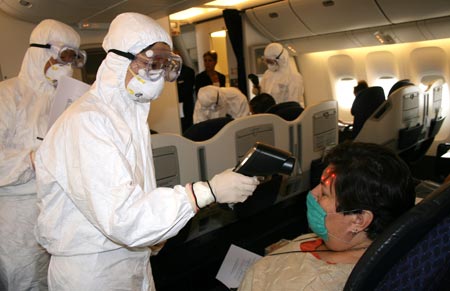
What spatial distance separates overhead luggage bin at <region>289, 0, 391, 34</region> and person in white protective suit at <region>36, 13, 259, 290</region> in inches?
189

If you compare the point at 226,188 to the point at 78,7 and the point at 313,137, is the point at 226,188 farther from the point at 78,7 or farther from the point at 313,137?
the point at 78,7

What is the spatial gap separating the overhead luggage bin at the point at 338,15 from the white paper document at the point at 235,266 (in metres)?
4.50

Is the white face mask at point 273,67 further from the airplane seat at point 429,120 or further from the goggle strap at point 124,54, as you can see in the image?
the goggle strap at point 124,54

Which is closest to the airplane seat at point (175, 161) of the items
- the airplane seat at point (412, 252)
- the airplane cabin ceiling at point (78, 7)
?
the airplane cabin ceiling at point (78, 7)

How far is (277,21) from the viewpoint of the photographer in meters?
6.93

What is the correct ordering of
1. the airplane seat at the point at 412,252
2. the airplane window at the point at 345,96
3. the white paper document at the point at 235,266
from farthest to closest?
the airplane window at the point at 345,96 < the white paper document at the point at 235,266 < the airplane seat at the point at 412,252

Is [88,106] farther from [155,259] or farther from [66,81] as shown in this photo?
[155,259]

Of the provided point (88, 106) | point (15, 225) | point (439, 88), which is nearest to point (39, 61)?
point (15, 225)

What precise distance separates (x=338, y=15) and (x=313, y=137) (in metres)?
3.36

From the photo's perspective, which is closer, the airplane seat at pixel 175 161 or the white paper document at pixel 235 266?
the white paper document at pixel 235 266

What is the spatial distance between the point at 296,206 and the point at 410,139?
219 cm

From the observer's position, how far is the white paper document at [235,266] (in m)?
2.18

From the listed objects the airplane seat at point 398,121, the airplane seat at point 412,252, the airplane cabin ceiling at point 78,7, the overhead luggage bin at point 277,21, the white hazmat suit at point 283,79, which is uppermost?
the overhead luggage bin at point 277,21

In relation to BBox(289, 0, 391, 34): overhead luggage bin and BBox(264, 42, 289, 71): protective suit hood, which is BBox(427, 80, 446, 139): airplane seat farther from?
BBox(264, 42, 289, 71): protective suit hood
